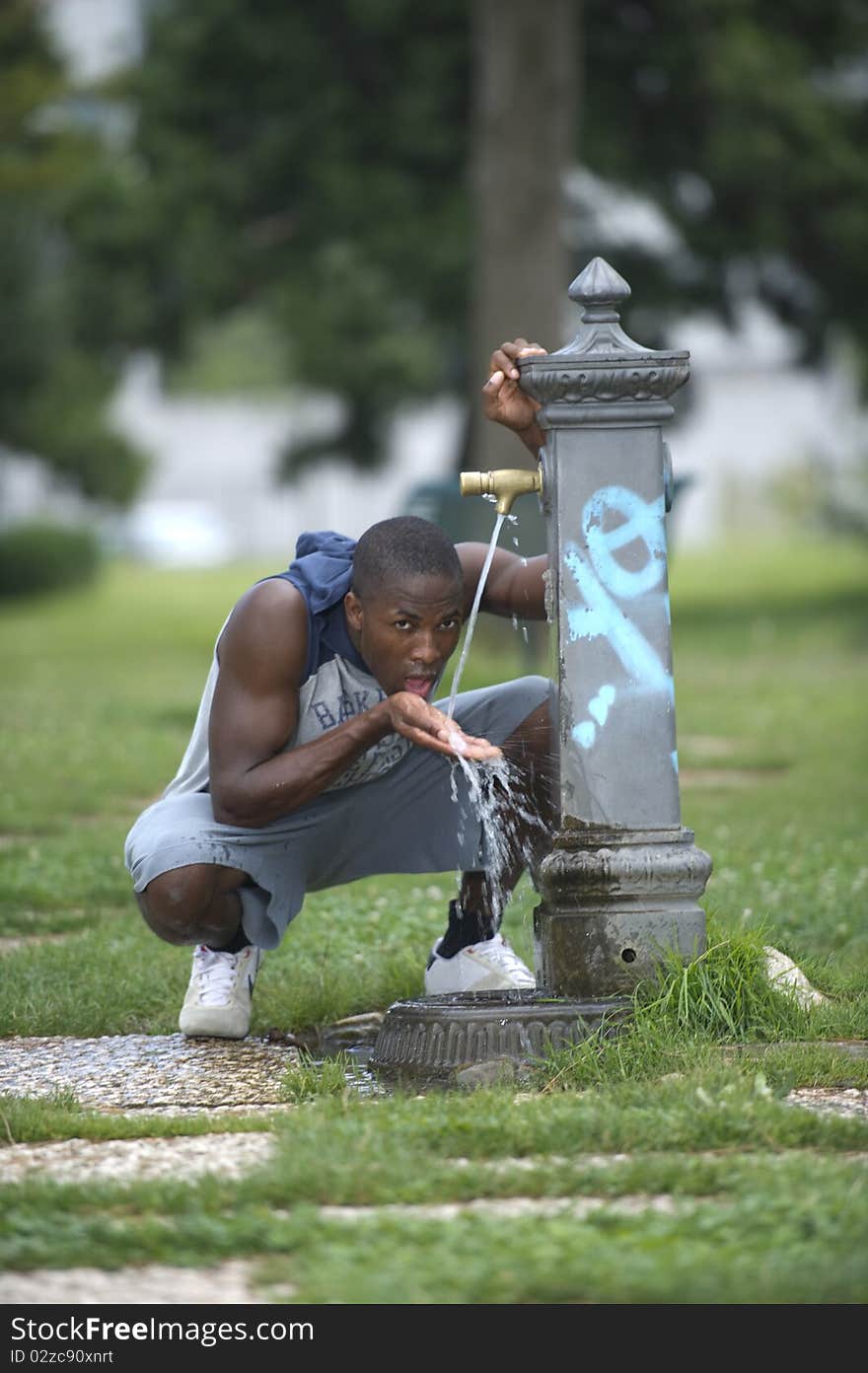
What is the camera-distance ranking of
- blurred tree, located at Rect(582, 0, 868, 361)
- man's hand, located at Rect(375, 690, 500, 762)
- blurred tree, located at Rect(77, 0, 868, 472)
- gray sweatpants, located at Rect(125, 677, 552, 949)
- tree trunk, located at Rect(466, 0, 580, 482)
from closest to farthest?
man's hand, located at Rect(375, 690, 500, 762), gray sweatpants, located at Rect(125, 677, 552, 949), tree trunk, located at Rect(466, 0, 580, 482), blurred tree, located at Rect(582, 0, 868, 361), blurred tree, located at Rect(77, 0, 868, 472)

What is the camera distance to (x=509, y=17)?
46.1 feet

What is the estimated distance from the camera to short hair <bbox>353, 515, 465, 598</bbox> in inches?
165

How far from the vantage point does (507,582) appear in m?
4.72

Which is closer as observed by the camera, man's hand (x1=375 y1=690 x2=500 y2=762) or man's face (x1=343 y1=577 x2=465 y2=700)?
man's hand (x1=375 y1=690 x2=500 y2=762)

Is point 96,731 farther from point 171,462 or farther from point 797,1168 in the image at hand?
point 171,462

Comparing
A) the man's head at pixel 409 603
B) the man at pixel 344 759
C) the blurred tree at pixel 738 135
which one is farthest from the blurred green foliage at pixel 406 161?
the man's head at pixel 409 603

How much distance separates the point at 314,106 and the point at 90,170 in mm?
2551

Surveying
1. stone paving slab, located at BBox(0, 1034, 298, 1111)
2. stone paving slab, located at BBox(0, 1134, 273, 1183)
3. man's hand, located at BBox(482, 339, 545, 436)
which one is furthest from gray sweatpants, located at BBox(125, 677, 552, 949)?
stone paving slab, located at BBox(0, 1134, 273, 1183)

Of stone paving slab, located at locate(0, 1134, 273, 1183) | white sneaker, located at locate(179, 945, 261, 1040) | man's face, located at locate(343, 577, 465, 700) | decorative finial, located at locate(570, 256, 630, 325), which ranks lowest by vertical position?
stone paving slab, located at locate(0, 1134, 273, 1183)

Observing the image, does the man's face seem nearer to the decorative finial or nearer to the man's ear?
the man's ear

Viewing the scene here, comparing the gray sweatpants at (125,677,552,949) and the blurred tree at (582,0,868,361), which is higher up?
the blurred tree at (582,0,868,361)

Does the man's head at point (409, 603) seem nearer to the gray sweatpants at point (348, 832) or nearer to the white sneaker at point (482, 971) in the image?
the gray sweatpants at point (348, 832)

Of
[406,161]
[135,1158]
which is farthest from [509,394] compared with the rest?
[406,161]

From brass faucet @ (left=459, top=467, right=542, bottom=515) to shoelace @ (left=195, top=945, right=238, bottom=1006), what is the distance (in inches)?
49.0
